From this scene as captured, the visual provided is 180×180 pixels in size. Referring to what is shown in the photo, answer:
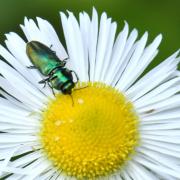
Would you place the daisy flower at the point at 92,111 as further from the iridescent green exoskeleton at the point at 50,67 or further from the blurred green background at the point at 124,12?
the blurred green background at the point at 124,12

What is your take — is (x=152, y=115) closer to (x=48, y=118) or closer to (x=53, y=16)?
(x=48, y=118)

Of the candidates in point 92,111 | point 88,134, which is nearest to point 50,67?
point 92,111

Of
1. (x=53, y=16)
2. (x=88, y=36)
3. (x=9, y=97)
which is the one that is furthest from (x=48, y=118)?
(x=53, y=16)

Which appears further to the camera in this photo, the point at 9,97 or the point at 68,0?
the point at 68,0

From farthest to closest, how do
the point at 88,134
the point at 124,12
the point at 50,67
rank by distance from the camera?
1. the point at 124,12
2. the point at 50,67
3. the point at 88,134

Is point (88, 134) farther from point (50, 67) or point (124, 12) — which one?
point (124, 12)

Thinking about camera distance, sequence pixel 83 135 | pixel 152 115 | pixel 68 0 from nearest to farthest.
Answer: pixel 83 135 → pixel 152 115 → pixel 68 0

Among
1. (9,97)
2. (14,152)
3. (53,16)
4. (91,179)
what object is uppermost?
(53,16)
